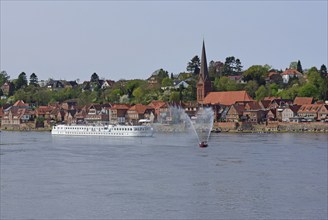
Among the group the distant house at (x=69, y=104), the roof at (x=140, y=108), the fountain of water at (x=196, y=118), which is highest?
the distant house at (x=69, y=104)

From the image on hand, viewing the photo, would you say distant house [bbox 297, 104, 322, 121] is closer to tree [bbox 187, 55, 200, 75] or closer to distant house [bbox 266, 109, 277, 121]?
distant house [bbox 266, 109, 277, 121]

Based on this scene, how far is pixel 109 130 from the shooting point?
4428 centimetres

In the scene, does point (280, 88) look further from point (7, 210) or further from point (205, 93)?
point (7, 210)

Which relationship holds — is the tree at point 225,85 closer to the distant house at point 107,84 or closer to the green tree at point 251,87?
the green tree at point 251,87

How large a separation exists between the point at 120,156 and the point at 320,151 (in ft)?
26.0

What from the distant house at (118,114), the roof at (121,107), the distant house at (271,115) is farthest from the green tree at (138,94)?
the distant house at (271,115)

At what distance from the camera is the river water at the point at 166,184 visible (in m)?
16.2

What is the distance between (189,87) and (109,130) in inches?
771

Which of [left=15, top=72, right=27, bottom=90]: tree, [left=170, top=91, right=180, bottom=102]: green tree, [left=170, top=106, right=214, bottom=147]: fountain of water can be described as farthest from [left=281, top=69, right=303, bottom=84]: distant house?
[left=15, top=72, right=27, bottom=90]: tree

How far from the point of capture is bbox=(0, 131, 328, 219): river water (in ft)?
53.1

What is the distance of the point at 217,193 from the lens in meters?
18.2

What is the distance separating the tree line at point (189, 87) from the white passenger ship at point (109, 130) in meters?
13.7

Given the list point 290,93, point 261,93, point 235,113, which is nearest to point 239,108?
point 235,113

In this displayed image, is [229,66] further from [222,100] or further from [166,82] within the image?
[222,100]
